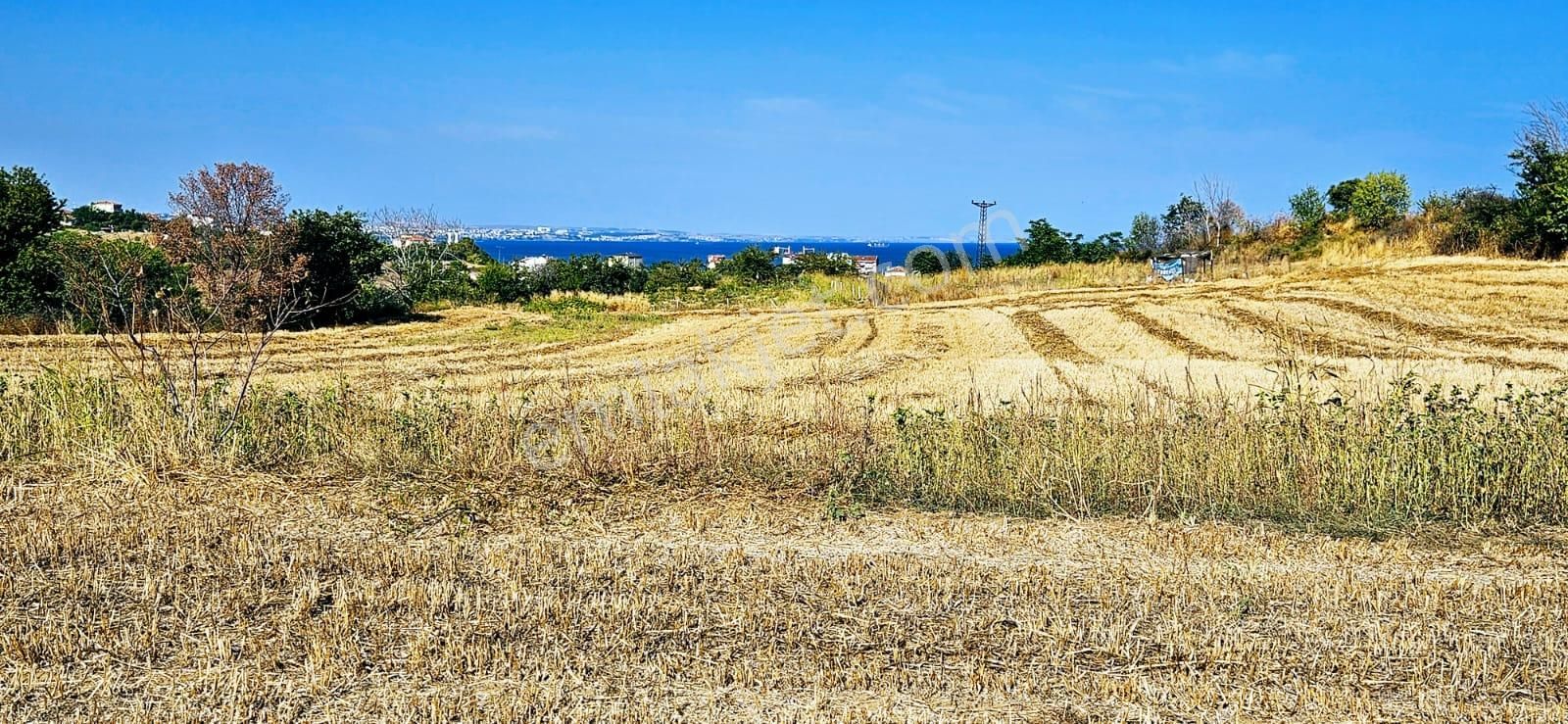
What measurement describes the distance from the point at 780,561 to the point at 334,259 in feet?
61.3

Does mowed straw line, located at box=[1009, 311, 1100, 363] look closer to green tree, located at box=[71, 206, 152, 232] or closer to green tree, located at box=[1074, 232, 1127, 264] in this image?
green tree, located at box=[1074, 232, 1127, 264]

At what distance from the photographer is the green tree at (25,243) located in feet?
64.2

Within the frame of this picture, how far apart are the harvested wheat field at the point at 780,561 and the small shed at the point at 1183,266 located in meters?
24.1

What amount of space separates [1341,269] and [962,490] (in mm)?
23446

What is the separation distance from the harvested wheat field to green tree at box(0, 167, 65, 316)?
13.6 m

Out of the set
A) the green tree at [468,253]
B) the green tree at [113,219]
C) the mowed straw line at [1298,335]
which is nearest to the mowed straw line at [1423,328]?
the mowed straw line at [1298,335]

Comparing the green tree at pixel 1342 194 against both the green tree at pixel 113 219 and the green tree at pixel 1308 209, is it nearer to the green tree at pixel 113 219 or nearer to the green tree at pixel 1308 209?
the green tree at pixel 1308 209

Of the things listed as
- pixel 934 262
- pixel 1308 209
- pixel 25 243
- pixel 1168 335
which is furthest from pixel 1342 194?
pixel 25 243

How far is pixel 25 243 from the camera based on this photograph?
67.4 ft

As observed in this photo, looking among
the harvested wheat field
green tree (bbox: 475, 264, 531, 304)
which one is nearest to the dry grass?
the harvested wheat field

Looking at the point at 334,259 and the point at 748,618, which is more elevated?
the point at 334,259

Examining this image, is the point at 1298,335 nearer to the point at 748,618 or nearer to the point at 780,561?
the point at 780,561

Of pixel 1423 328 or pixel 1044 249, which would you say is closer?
pixel 1423 328

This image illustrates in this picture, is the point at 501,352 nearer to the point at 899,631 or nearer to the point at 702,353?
the point at 702,353
